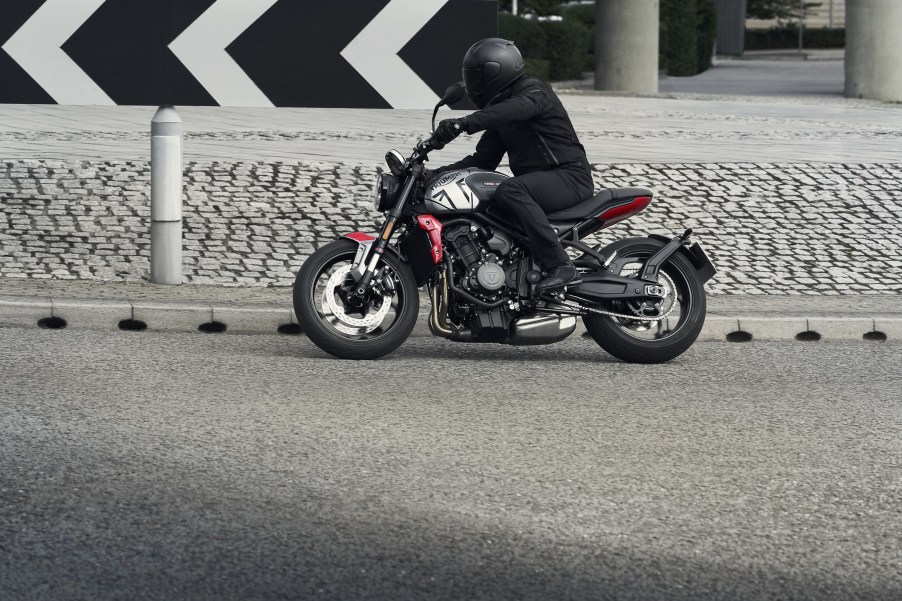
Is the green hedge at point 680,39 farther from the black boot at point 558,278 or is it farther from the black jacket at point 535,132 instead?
the black boot at point 558,278

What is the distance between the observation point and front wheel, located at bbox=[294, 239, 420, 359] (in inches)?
293

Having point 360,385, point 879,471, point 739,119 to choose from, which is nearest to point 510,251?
point 360,385

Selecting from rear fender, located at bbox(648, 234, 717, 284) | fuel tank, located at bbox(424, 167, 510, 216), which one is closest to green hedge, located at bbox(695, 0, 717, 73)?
rear fender, located at bbox(648, 234, 717, 284)

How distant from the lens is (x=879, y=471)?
5426 mm

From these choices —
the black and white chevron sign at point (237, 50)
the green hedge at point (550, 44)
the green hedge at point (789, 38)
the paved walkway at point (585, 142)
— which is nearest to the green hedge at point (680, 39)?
the green hedge at point (550, 44)

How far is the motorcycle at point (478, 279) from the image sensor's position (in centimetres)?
749

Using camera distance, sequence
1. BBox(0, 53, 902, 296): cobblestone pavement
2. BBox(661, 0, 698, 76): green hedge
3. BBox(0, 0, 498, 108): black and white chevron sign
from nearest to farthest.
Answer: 1. BBox(0, 0, 498, 108): black and white chevron sign
2. BBox(0, 53, 902, 296): cobblestone pavement
3. BBox(661, 0, 698, 76): green hedge

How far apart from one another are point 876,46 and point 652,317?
1943cm

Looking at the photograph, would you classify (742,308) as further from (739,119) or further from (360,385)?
(739,119)

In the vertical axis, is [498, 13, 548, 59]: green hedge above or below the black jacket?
above

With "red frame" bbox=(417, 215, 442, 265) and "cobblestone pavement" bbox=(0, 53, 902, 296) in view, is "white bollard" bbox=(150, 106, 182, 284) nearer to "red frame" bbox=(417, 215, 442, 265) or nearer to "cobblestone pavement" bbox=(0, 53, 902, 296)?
"cobblestone pavement" bbox=(0, 53, 902, 296)

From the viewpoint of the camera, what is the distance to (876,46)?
84.1ft

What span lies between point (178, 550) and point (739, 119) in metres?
16.7

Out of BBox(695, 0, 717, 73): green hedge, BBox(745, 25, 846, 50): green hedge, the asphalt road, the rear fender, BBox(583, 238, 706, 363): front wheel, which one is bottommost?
the asphalt road
